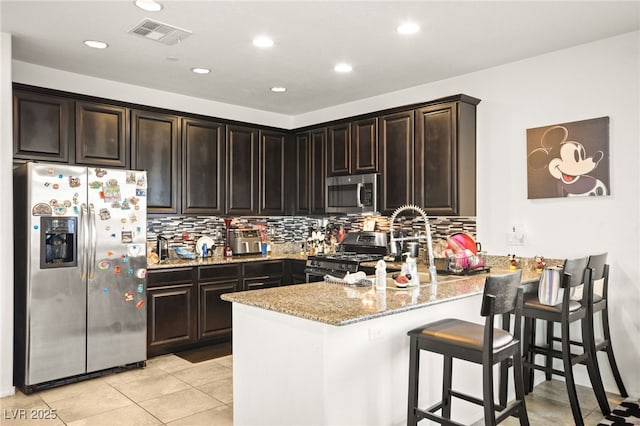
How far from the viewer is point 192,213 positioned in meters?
5.09

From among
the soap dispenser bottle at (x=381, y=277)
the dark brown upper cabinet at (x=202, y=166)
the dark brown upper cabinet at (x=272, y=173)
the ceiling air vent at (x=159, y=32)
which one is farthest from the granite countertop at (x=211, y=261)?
the soap dispenser bottle at (x=381, y=277)

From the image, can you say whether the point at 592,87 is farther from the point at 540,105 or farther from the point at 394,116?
the point at 394,116

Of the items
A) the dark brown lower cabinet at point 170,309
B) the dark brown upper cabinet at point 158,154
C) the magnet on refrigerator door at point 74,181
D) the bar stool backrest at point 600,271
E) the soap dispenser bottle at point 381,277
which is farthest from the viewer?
the dark brown upper cabinet at point 158,154

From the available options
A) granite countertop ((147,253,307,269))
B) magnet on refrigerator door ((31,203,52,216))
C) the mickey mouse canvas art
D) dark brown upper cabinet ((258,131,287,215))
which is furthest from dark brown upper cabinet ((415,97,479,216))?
magnet on refrigerator door ((31,203,52,216))

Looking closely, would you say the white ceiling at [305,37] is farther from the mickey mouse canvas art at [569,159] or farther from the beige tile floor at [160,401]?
the beige tile floor at [160,401]

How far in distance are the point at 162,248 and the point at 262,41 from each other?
8.22 ft

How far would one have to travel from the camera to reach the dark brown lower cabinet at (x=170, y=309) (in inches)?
176

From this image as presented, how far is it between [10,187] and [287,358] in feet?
8.66

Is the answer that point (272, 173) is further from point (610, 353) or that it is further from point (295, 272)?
point (610, 353)

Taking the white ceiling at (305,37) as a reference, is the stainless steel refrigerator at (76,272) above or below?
below

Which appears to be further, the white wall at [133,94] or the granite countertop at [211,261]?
the granite countertop at [211,261]

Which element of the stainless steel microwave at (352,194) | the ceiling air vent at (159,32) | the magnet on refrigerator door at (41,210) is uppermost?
the ceiling air vent at (159,32)

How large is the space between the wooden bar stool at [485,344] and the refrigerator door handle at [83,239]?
9.09ft

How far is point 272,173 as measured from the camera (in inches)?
230
